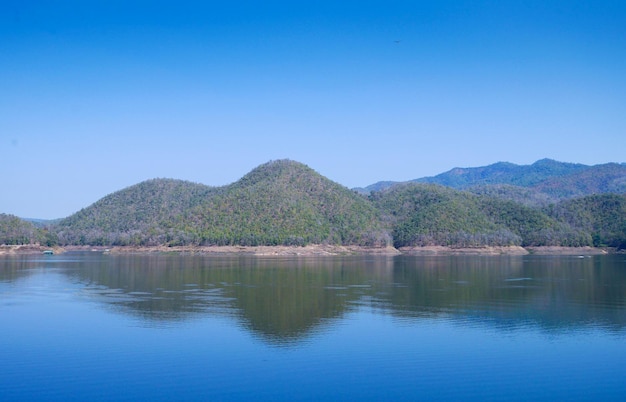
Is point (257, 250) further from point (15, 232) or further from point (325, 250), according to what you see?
point (15, 232)

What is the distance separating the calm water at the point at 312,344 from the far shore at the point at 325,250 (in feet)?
301

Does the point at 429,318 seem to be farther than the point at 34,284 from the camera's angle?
No

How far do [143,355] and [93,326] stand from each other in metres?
10.2

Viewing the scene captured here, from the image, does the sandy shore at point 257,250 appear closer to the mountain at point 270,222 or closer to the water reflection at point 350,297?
the mountain at point 270,222

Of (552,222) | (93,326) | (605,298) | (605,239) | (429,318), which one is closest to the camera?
(93,326)

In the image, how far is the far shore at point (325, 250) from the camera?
499 ft

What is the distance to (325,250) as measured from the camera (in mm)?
158750

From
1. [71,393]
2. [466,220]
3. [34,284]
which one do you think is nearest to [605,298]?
[71,393]

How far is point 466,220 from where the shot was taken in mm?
178250

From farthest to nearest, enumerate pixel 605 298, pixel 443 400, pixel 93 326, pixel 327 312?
1. pixel 605 298
2. pixel 327 312
3. pixel 93 326
4. pixel 443 400

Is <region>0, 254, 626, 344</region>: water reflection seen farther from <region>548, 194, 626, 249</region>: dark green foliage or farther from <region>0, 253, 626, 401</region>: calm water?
<region>548, 194, 626, 249</region>: dark green foliage

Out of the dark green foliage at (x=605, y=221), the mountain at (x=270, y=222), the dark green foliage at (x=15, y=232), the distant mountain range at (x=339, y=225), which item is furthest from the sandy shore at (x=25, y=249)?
the dark green foliage at (x=605, y=221)

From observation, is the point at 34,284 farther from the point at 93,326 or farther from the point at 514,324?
the point at 514,324

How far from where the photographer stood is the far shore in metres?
152
